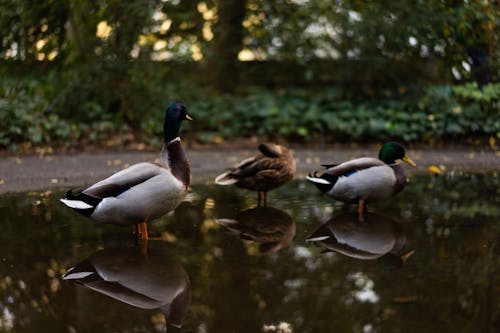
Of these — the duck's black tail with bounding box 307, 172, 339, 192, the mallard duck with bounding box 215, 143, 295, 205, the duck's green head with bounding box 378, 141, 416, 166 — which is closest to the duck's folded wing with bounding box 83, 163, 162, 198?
the mallard duck with bounding box 215, 143, 295, 205

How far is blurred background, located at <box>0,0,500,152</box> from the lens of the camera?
10.6 metres

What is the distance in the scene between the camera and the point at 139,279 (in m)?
4.04

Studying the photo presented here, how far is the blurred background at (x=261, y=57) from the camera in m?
10.6

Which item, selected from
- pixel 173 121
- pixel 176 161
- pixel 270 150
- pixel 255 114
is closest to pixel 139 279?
pixel 176 161

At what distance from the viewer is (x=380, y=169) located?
5.85 m

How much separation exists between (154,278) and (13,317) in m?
0.95

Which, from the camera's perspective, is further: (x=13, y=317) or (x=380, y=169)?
(x=380, y=169)

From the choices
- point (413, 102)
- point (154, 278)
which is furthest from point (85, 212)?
point (413, 102)

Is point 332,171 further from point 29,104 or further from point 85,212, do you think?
point 29,104

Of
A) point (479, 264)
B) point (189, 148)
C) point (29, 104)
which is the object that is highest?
point (479, 264)

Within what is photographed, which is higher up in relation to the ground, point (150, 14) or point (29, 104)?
point (150, 14)

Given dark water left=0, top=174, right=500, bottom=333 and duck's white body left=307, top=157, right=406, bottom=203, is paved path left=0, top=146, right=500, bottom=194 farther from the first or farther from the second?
duck's white body left=307, top=157, right=406, bottom=203

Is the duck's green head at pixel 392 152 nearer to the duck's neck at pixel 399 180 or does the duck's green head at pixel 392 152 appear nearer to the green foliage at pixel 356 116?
the duck's neck at pixel 399 180

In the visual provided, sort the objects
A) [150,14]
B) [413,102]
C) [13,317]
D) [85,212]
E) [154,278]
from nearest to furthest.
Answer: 1. [13,317]
2. [154,278]
3. [85,212]
4. [150,14]
5. [413,102]
